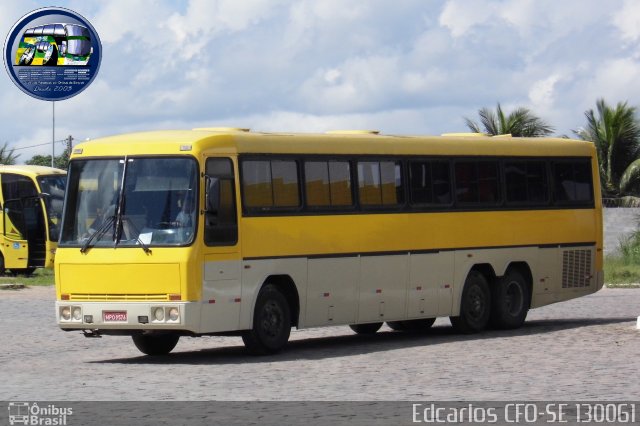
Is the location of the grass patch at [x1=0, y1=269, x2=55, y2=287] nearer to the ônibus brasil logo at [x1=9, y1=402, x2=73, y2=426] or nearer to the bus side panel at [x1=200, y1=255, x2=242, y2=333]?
the bus side panel at [x1=200, y1=255, x2=242, y2=333]

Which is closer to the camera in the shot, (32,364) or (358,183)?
(32,364)

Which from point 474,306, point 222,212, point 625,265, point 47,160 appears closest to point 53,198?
point 625,265

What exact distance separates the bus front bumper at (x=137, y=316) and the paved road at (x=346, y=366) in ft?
1.63

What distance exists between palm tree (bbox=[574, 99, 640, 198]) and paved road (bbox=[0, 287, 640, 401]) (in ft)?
119

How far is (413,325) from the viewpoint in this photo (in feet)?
85.0

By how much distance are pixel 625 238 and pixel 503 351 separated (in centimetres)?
3147

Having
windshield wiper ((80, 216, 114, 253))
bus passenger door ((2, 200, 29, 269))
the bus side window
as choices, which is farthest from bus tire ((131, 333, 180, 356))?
bus passenger door ((2, 200, 29, 269))

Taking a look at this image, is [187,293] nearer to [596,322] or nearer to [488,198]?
[488,198]

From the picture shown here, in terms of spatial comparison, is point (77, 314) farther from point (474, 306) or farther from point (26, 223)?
point (26, 223)

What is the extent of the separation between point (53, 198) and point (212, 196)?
97.2 ft

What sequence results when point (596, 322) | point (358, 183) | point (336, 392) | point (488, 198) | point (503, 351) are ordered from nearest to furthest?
point (336, 392)
point (503, 351)
point (358, 183)
point (488, 198)
point (596, 322)

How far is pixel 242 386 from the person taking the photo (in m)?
16.2

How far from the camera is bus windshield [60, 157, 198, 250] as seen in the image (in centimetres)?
1945

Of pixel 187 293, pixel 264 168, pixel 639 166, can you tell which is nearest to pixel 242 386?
pixel 187 293
